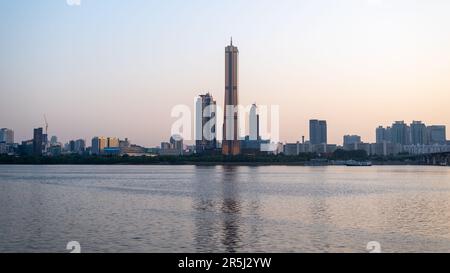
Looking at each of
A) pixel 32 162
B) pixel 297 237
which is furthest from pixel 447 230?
pixel 32 162

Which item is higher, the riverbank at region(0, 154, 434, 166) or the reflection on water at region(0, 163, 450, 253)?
the riverbank at region(0, 154, 434, 166)

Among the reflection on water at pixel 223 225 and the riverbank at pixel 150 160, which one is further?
the riverbank at pixel 150 160

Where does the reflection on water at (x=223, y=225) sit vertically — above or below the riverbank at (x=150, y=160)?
below

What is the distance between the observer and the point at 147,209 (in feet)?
100

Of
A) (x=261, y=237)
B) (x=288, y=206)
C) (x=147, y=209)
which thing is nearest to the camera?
(x=261, y=237)

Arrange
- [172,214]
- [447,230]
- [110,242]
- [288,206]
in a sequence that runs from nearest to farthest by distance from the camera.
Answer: [110,242] → [447,230] → [172,214] → [288,206]

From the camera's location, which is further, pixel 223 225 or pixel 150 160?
pixel 150 160

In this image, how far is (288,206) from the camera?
32.7m

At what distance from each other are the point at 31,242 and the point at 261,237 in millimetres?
8303

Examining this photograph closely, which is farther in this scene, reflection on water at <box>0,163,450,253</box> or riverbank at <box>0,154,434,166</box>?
riverbank at <box>0,154,434,166</box>
